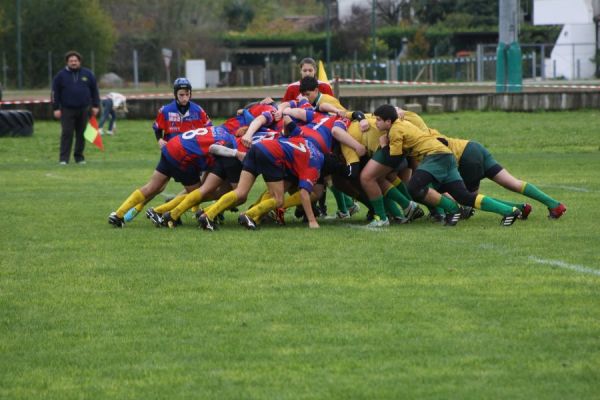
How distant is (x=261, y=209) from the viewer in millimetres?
12727

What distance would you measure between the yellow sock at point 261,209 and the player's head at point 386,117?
126cm

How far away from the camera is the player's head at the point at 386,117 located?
12.5 meters

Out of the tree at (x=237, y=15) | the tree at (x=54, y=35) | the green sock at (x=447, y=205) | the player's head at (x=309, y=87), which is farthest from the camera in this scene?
the tree at (x=237, y=15)

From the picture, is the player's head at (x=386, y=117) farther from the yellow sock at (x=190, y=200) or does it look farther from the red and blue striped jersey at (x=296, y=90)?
the red and blue striped jersey at (x=296, y=90)

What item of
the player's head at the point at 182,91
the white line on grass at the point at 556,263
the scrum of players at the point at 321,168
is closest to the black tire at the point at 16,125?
the player's head at the point at 182,91

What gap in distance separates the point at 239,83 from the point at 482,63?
1564 cm

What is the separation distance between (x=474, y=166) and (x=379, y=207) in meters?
1.02

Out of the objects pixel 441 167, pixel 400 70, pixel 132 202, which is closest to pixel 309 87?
pixel 441 167

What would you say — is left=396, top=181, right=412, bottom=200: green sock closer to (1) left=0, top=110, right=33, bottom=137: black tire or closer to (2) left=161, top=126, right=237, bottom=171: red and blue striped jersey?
(2) left=161, top=126, right=237, bottom=171: red and blue striped jersey

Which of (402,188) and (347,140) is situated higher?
(347,140)

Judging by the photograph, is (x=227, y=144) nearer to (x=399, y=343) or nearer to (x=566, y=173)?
(x=399, y=343)

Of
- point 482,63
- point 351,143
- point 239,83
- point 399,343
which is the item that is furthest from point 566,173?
point 239,83

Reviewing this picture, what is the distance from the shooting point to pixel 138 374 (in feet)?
21.9

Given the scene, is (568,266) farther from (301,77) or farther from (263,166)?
(301,77)
